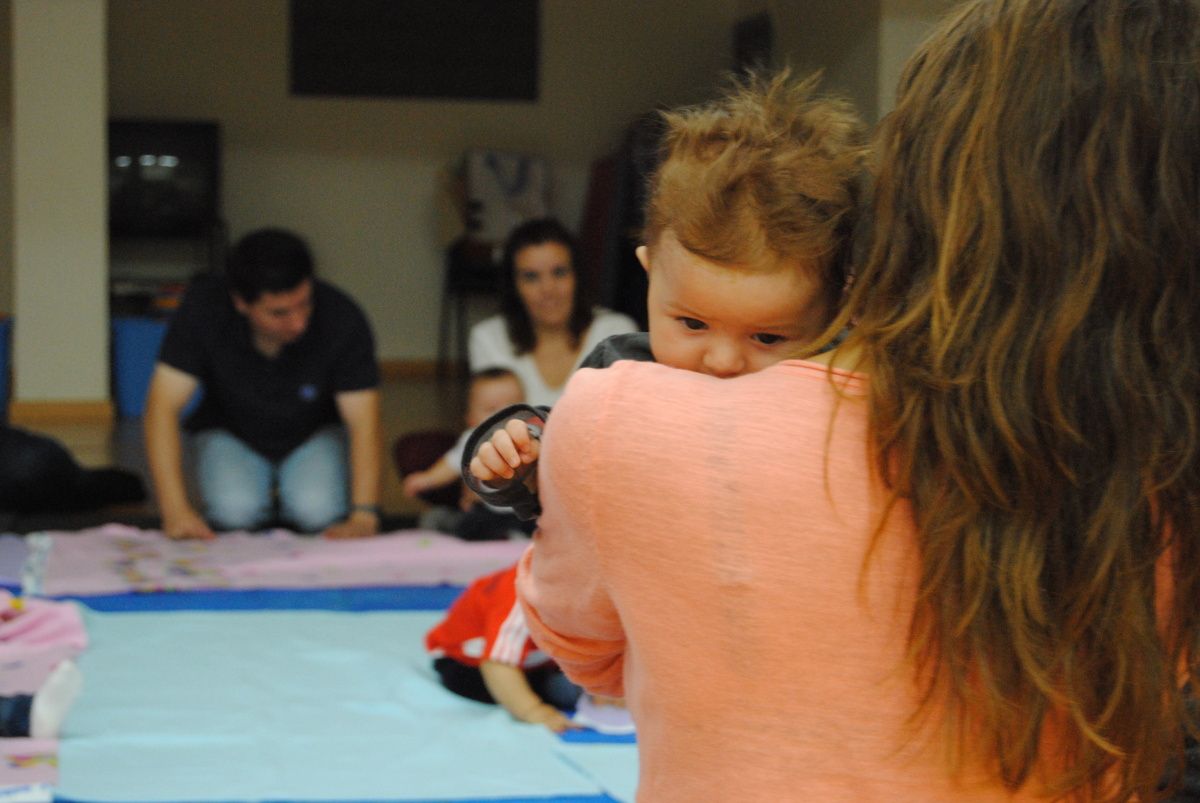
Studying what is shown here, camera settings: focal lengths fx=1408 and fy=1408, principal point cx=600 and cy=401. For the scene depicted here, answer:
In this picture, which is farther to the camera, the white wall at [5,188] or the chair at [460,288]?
the chair at [460,288]

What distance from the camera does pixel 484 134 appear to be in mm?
9305

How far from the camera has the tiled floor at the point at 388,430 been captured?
5.10m

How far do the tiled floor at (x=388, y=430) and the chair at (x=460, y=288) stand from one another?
622mm

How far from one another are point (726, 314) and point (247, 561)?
2.76m

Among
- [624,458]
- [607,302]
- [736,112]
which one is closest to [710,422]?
[624,458]

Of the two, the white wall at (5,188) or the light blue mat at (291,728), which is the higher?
the white wall at (5,188)

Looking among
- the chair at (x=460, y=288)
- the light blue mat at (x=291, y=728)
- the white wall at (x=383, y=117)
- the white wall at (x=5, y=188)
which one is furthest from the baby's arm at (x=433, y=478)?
the white wall at (x=5, y=188)

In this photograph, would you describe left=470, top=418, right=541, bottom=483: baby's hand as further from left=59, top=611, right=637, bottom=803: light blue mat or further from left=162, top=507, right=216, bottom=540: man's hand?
left=162, top=507, right=216, bottom=540: man's hand

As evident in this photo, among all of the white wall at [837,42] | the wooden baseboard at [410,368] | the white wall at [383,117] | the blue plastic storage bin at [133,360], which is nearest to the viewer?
the white wall at [837,42]

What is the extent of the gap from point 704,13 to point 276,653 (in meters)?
7.40

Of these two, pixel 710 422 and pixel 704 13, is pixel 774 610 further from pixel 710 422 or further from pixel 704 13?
pixel 704 13

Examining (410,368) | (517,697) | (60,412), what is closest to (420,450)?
(517,697)

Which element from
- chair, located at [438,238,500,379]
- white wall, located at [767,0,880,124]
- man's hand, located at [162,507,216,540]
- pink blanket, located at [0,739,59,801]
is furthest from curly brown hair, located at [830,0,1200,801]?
chair, located at [438,238,500,379]

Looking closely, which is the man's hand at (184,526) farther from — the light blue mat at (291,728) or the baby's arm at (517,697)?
the baby's arm at (517,697)
